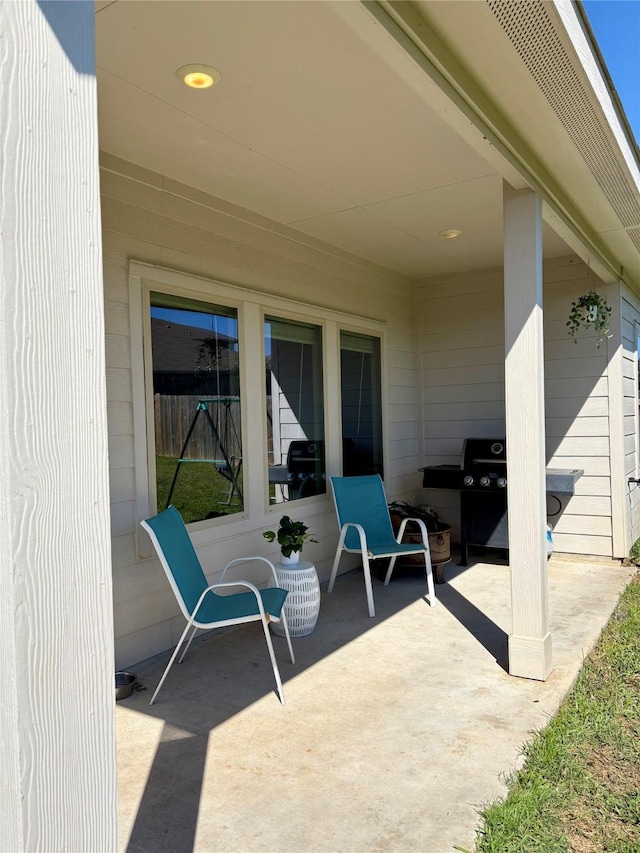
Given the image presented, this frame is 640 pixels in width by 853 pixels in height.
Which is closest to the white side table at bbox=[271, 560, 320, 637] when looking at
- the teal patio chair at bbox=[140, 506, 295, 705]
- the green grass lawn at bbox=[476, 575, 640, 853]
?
the teal patio chair at bbox=[140, 506, 295, 705]

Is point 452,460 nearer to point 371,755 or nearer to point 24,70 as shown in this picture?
point 371,755

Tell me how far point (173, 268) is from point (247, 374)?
86 centimetres

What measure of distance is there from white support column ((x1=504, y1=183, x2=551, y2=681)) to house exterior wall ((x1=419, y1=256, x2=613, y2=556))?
2711 millimetres

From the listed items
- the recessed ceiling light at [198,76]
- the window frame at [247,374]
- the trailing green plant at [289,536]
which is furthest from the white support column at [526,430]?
the window frame at [247,374]

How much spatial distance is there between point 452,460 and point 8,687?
5712 mm

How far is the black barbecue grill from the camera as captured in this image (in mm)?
5301

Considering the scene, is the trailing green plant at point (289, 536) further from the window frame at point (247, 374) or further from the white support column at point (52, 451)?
the white support column at point (52, 451)

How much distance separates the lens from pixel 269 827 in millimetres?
2018

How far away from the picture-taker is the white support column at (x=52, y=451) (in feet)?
2.55

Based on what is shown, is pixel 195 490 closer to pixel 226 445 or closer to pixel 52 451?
pixel 226 445

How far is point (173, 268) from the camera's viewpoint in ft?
11.5

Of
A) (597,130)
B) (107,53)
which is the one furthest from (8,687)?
(597,130)

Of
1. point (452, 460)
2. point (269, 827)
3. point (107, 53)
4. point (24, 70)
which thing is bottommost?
point (269, 827)

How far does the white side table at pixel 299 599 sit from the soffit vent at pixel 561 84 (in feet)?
8.72
